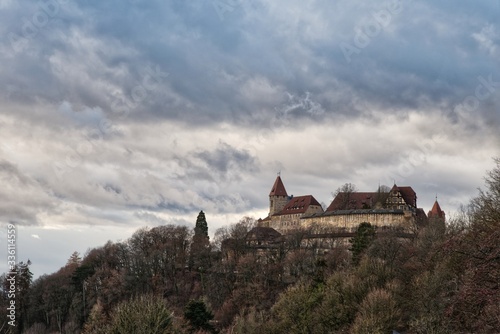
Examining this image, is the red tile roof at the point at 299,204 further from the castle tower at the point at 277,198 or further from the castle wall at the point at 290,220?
the castle tower at the point at 277,198

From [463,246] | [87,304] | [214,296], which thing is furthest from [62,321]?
[463,246]

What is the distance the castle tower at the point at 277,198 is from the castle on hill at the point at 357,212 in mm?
3867

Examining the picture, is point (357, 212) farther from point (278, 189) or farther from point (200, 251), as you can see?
point (278, 189)

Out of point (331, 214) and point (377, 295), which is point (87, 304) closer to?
point (331, 214)

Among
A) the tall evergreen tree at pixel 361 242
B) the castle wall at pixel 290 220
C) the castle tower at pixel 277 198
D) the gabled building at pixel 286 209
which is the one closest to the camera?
the tall evergreen tree at pixel 361 242

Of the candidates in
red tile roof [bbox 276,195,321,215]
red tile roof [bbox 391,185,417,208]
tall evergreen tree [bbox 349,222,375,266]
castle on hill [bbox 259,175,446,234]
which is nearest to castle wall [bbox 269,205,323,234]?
castle on hill [bbox 259,175,446,234]

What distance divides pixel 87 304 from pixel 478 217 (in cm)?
8503

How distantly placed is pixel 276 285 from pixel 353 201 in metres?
37.6

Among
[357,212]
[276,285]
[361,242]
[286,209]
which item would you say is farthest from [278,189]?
[361,242]

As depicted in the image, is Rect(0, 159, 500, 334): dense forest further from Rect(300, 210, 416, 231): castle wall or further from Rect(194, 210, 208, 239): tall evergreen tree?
Rect(300, 210, 416, 231): castle wall

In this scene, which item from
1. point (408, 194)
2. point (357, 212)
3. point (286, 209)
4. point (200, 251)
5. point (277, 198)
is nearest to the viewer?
point (200, 251)

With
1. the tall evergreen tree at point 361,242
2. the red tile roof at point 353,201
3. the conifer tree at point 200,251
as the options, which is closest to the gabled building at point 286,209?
the red tile roof at point 353,201

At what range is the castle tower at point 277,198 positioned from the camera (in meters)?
153

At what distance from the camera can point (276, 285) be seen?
3772 inches
